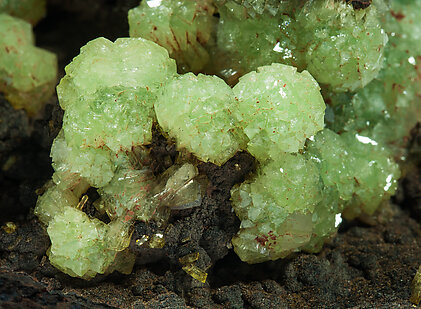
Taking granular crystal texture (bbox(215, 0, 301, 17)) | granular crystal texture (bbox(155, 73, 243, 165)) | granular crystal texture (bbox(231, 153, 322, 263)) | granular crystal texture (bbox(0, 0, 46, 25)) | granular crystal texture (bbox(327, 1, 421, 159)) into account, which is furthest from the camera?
granular crystal texture (bbox(0, 0, 46, 25))

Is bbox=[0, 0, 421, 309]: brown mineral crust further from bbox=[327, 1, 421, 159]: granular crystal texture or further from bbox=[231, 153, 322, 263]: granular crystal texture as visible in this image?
bbox=[327, 1, 421, 159]: granular crystal texture

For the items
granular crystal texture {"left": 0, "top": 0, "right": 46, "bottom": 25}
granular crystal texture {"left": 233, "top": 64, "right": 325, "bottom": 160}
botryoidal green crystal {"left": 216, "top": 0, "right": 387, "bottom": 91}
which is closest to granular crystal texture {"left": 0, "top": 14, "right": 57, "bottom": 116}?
granular crystal texture {"left": 0, "top": 0, "right": 46, "bottom": 25}

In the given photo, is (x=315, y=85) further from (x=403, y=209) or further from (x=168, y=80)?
(x=403, y=209)

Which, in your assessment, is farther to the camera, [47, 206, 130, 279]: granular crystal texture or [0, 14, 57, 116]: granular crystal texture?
[0, 14, 57, 116]: granular crystal texture

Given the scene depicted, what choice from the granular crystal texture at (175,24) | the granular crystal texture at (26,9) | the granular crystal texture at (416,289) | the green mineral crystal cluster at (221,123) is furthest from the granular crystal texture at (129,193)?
the granular crystal texture at (26,9)

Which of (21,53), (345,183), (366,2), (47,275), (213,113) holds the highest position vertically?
(366,2)

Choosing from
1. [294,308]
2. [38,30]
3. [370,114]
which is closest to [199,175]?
[294,308]
